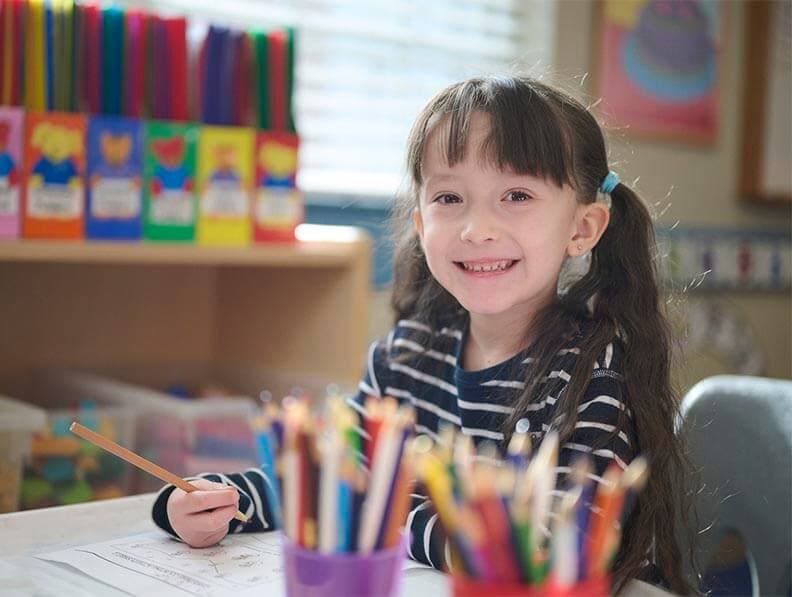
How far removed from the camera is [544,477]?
49 centimetres

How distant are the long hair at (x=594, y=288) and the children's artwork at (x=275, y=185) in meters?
0.41

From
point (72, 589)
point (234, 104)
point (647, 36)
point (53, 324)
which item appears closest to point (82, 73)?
point (234, 104)

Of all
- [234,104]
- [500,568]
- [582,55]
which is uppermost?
Result: [582,55]

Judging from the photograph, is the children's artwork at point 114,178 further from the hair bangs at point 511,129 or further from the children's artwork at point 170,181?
the hair bangs at point 511,129

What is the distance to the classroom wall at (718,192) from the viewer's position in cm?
226

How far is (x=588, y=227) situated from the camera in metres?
1.06

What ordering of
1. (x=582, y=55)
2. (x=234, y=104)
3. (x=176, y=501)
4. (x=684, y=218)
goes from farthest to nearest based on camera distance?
(x=684, y=218), (x=582, y=55), (x=234, y=104), (x=176, y=501)

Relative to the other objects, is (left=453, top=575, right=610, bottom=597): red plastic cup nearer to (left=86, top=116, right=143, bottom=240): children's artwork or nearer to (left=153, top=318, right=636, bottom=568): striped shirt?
(left=153, top=318, right=636, bottom=568): striped shirt

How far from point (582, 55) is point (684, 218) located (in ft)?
1.65

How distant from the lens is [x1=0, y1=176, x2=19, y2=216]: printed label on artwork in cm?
125

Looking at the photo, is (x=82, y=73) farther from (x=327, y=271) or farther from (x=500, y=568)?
(x=500, y=568)

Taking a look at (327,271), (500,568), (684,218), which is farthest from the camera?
(684,218)

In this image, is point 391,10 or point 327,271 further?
point 391,10

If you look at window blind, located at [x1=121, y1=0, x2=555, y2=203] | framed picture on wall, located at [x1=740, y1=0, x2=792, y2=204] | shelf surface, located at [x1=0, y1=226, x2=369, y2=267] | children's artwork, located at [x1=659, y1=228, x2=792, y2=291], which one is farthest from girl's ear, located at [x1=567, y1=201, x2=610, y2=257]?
framed picture on wall, located at [x1=740, y1=0, x2=792, y2=204]
